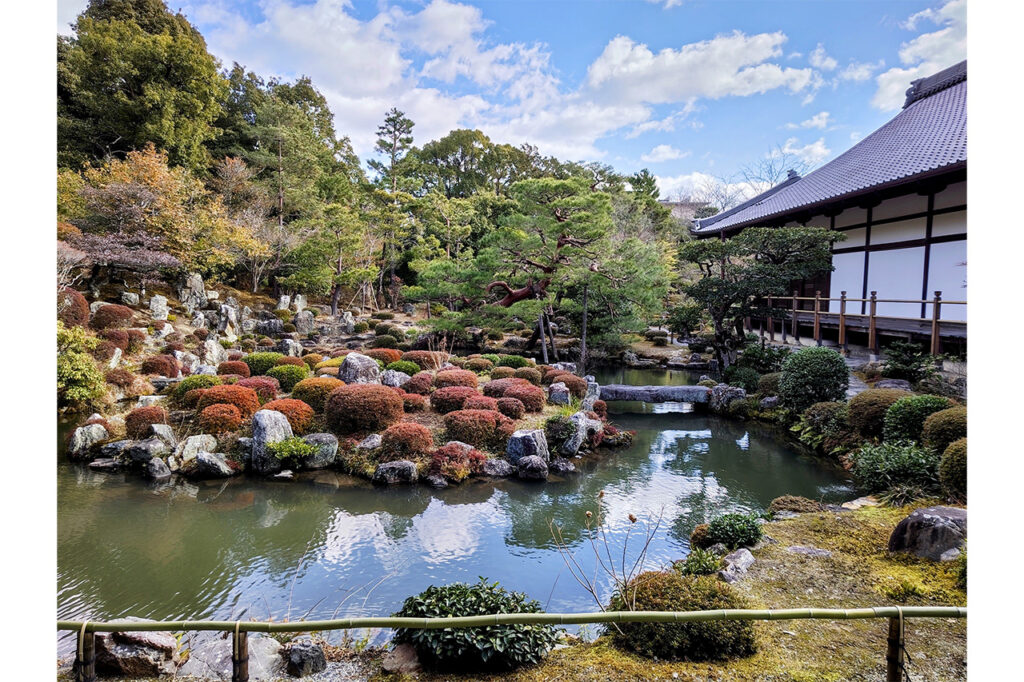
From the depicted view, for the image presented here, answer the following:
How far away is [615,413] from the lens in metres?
9.98

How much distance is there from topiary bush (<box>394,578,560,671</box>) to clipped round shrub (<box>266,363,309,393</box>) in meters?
7.12

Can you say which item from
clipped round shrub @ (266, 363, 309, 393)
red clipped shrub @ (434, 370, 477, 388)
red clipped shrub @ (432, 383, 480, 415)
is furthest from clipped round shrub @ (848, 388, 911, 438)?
clipped round shrub @ (266, 363, 309, 393)

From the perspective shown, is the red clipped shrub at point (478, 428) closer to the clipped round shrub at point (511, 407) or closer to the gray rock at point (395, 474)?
the clipped round shrub at point (511, 407)

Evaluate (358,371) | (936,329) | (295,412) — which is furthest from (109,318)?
(936,329)

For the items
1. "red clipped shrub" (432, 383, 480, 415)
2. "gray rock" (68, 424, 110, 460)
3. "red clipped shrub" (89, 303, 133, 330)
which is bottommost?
"gray rock" (68, 424, 110, 460)

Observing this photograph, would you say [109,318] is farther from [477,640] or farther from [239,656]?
[477,640]

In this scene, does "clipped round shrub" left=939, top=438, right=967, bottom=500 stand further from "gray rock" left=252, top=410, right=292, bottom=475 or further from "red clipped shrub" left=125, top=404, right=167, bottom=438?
"red clipped shrub" left=125, top=404, right=167, bottom=438

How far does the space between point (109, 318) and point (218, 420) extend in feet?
20.6

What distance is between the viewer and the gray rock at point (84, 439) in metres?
6.70

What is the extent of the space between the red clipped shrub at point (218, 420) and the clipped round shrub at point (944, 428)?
8.22 metres

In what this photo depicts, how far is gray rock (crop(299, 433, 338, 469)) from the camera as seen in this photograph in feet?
21.8

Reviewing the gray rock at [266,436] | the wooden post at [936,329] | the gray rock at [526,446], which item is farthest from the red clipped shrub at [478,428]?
the wooden post at [936,329]

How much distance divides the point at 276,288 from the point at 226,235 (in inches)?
175

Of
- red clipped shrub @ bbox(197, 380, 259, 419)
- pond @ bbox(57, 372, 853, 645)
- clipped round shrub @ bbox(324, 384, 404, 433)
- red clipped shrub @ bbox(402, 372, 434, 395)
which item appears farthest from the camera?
red clipped shrub @ bbox(402, 372, 434, 395)
